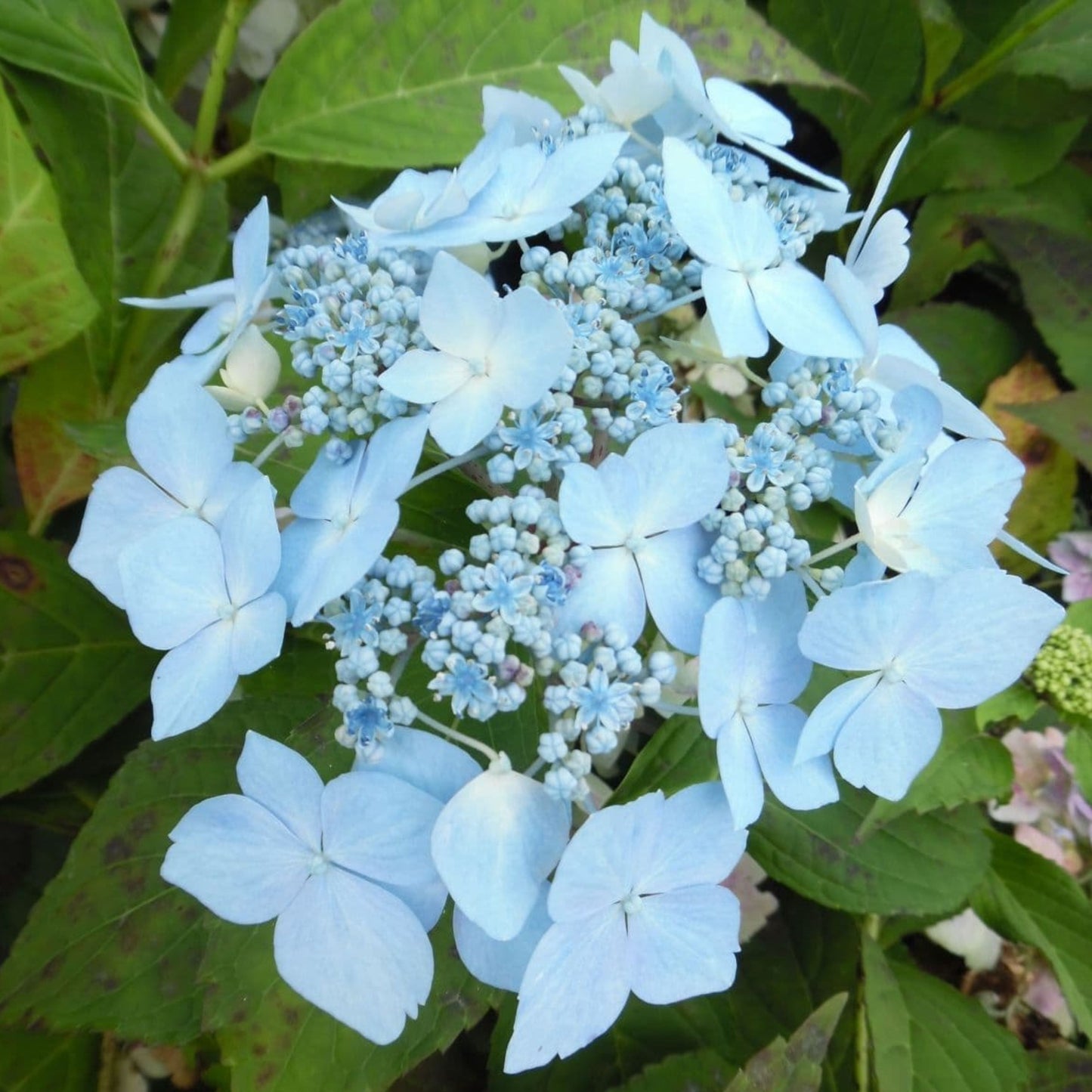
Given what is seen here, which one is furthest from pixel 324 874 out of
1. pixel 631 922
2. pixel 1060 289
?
pixel 1060 289

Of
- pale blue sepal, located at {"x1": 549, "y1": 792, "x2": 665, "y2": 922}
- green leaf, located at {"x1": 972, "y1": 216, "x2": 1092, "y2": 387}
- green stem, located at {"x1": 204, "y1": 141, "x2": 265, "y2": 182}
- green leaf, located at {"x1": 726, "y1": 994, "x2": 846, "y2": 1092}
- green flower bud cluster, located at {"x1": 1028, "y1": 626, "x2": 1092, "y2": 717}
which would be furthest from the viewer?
green leaf, located at {"x1": 972, "y1": 216, "x2": 1092, "y2": 387}

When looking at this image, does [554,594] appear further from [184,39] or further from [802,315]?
[184,39]

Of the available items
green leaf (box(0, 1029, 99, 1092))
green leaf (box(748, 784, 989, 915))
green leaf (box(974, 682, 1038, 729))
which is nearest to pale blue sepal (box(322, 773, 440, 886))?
green leaf (box(748, 784, 989, 915))

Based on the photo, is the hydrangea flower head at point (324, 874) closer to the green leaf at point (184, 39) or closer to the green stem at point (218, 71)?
the green stem at point (218, 71)

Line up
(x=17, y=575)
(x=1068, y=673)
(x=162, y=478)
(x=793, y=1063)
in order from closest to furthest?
(x=162, y=478), (x=793, y=1063), (x=1068, y=673), (x=17, y=575)

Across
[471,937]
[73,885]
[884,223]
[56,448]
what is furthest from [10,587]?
[884,223]

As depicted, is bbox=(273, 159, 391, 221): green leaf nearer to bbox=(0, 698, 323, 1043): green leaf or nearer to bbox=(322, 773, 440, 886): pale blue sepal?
bbox=(0, 698, 323, 1043): green leaf

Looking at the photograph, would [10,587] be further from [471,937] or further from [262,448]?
[471,937]
